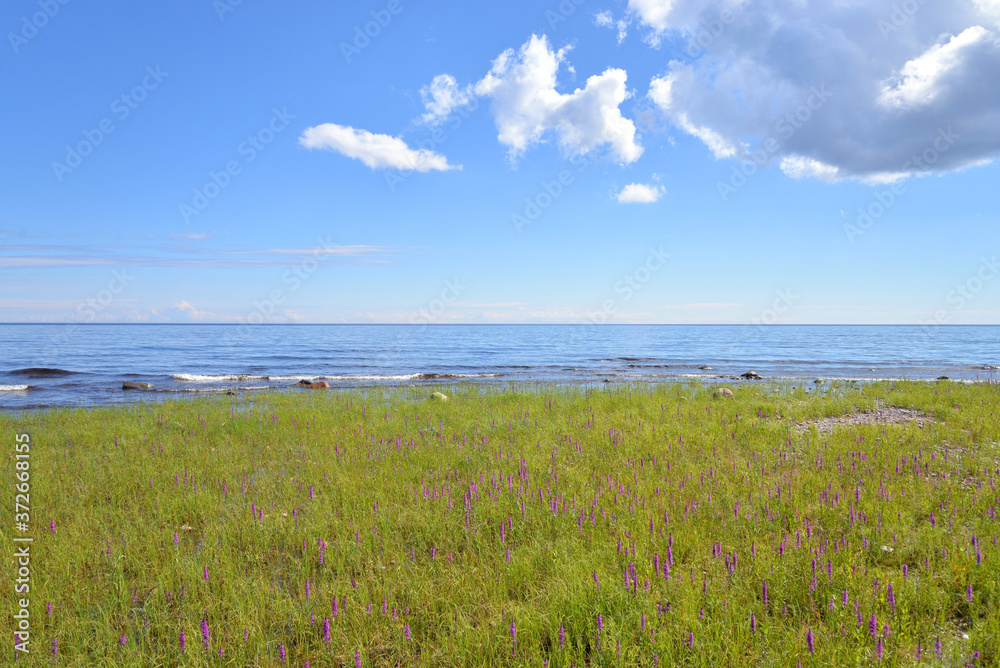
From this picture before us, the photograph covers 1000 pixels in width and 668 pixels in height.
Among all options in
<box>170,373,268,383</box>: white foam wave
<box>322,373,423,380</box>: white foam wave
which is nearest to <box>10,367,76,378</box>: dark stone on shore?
<box>170,373,268,383</box>: white foam wave

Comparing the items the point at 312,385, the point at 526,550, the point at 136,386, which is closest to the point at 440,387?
the point at 312,385

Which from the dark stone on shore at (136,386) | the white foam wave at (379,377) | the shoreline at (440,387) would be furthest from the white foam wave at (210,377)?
the white foam wave at (379,377)

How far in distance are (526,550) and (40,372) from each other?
4130 centimetres

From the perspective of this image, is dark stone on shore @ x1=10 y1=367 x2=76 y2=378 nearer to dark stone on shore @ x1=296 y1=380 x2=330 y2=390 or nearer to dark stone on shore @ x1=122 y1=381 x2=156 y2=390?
dark stone on shore @ x1=122 y1=381 x2=156 y2=390

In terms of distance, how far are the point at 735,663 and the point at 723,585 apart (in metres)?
0.83

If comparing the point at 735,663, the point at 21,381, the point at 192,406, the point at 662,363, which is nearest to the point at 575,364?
the point at 662,363

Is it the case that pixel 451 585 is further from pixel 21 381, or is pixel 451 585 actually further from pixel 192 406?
pixel 21 381

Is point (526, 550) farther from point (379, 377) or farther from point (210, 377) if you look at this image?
point (210, 377)

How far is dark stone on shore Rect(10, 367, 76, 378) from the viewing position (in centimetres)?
3188

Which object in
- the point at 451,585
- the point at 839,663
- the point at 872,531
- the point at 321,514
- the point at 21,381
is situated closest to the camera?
the point at 839,663

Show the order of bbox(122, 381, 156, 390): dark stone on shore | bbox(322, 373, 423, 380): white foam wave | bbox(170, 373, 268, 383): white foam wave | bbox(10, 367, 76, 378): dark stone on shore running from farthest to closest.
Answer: bbox(322, 373, 423, 380): white foam wave → bbox(170, 373, 268, 383): white foam wave → bbox(10, 367, 76, 378): dark stone on shore → bbox(122, 381, 156, 390): dark stone on shore

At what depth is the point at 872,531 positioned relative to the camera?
16.3ft

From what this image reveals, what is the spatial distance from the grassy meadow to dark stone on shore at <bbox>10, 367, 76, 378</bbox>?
2990 cm

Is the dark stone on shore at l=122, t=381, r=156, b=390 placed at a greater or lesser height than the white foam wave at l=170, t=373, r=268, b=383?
greater
